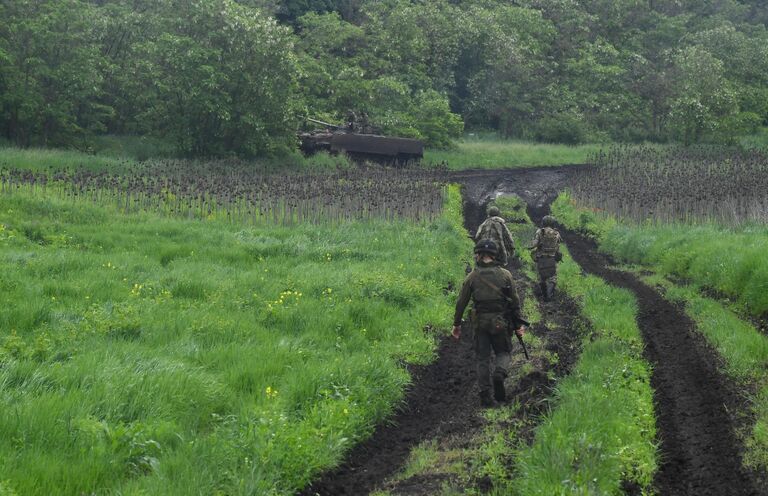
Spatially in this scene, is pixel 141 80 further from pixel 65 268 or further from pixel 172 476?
pixel 172 476

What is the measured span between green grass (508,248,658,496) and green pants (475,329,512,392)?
2.50ft

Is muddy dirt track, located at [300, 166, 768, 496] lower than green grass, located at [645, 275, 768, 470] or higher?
lower

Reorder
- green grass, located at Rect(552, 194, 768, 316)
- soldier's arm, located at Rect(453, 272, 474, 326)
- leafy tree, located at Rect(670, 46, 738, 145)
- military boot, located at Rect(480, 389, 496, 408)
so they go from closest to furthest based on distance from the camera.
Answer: military boot, located at Rect(480, 389, 496, 408), soldier's arm, located at Rect(453, 272, 474, 326), green grass, located at Rect(552, 194, 768, 316), leafy tree, located at Rect(670, 46, 738, 145)

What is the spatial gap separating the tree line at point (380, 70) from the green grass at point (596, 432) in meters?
31.4

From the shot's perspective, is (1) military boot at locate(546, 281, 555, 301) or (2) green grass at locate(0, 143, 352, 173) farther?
(2) green grass at locate(0, 143, 352, 173)

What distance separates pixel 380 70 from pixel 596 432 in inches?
2183

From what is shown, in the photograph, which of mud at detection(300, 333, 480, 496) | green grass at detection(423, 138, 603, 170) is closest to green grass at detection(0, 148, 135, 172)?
green grass at detection(423, 138, 603, 170)

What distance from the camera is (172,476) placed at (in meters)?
6.00

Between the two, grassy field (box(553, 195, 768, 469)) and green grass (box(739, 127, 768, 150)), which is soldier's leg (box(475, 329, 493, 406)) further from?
green grass (box(739, 127, 768, 150))

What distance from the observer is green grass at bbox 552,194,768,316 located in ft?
47.2

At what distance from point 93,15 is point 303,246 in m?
32.2

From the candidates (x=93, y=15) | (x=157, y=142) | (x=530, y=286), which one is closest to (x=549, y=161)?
(x=157, y=142)

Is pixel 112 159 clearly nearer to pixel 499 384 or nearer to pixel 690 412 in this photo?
pixel 499 384

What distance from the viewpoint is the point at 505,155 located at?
162 ft
